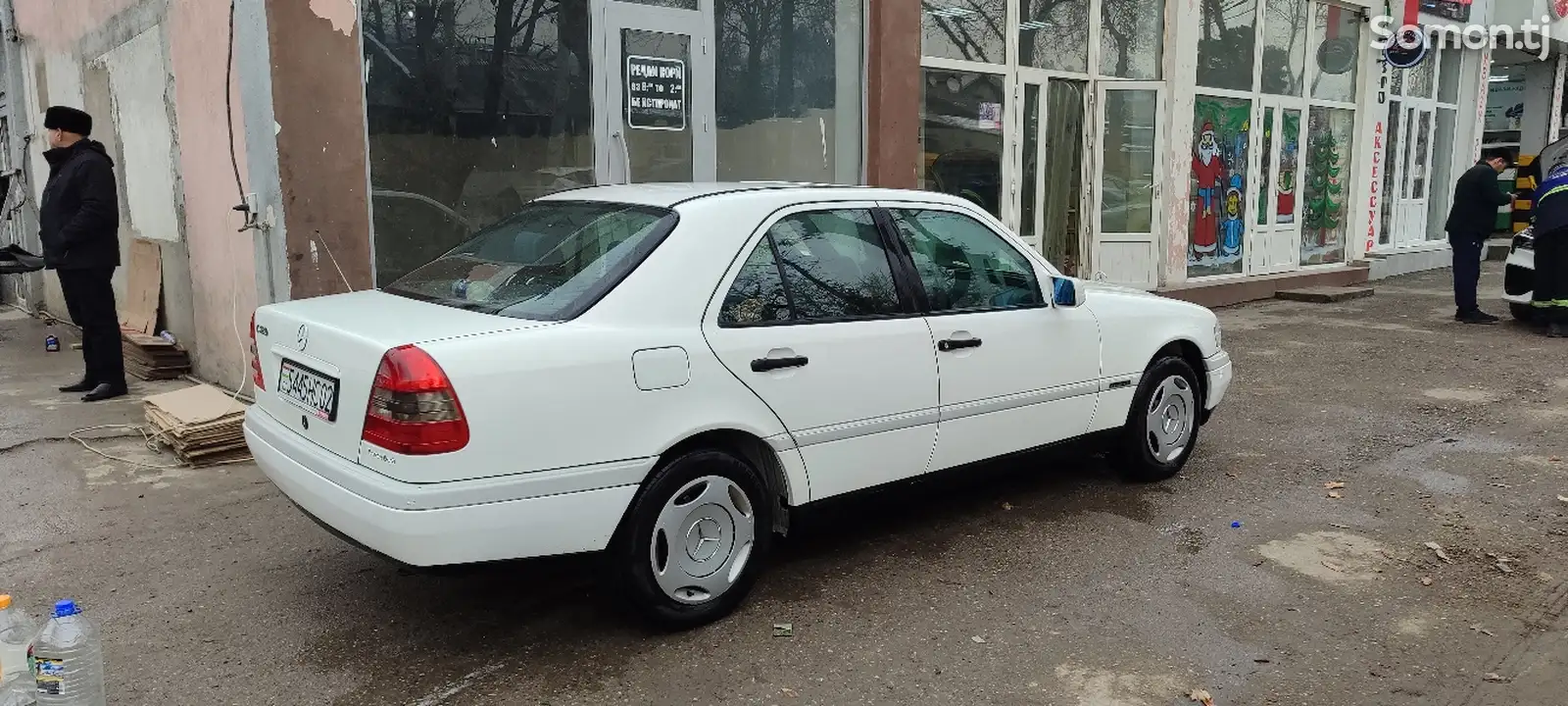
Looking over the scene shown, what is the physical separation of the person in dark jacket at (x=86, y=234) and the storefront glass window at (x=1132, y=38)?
9472mm

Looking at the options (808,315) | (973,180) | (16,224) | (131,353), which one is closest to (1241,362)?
(973,180)

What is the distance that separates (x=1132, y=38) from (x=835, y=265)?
9237 mm

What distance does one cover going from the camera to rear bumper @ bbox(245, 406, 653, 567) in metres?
3.17

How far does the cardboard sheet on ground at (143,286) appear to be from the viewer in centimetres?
838

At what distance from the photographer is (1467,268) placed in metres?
11.5

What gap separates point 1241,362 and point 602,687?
7.40 m

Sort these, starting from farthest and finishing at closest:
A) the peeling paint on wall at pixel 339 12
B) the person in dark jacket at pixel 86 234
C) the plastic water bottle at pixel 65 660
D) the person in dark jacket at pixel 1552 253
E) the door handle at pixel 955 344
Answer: the person in dark jacket at pixel 1552 253, the person in dark jacket at pixel 86 234, the peeling paint on wall at pixel 339 12, the door handle at pixel 955 344, the plastic water bottle at pixel 65 660

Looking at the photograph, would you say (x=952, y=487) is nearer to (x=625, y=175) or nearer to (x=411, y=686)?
(x=411, y=686)

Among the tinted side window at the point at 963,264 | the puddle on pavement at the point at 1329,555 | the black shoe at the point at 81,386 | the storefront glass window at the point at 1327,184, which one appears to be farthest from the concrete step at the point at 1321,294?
the black shoe at the point at 81,386

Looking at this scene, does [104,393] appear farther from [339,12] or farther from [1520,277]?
[1520,277]

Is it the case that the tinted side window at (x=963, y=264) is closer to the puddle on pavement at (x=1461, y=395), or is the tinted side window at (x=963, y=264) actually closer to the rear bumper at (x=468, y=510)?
the rear bumper at (x=468, y=510)

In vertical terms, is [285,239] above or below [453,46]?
below

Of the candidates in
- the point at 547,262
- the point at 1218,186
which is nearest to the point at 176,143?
the point at 547,262

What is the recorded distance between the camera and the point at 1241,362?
30.3ft
